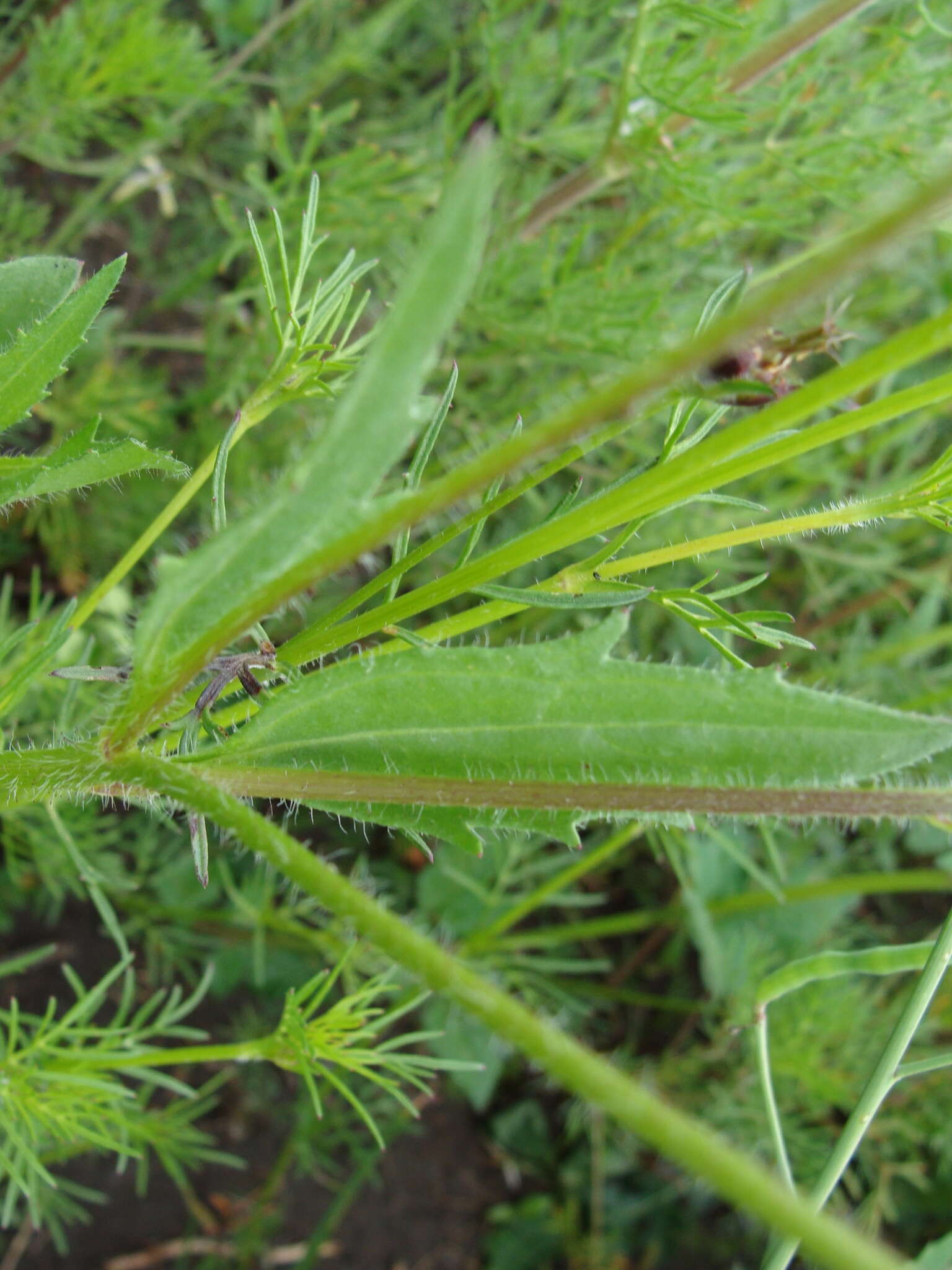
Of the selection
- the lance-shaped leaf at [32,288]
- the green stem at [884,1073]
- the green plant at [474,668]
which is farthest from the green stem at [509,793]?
the lance-shaped leaf at [32,288]

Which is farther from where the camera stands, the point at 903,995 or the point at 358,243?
the point at 903,995

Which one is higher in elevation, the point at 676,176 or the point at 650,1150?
the point at 676,176

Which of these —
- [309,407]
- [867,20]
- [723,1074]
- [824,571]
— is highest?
[867,20]

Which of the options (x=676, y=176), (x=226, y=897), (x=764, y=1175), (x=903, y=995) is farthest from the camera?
(x=903, y=995)

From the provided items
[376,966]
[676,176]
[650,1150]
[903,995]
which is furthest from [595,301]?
[650,1150]

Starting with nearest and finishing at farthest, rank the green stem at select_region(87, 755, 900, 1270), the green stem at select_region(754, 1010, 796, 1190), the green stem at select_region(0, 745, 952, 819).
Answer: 1. the green stem at select_region(87, 755, 900, 1270)
2. the green stem at select_region(0, 745, 952, 819)
3. the green stem at select_region(754, 1010, 796, 1190)

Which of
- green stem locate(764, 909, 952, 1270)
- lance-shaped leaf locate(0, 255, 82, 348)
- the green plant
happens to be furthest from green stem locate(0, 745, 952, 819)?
lance-shaped leaf locate(0, 255, 82, 348)

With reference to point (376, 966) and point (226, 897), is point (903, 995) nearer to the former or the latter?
point (376, 966)

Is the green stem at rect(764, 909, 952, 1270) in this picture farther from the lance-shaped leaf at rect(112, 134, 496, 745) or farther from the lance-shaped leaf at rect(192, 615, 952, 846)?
the lance-shaped leaf at rect(112, 134, 496, 745)
